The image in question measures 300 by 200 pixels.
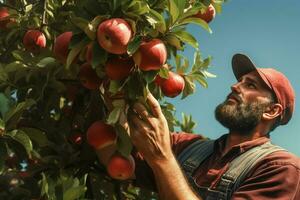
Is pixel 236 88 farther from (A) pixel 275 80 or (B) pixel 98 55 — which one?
(B) pixel 98 55

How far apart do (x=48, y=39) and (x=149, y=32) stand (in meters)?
0.95

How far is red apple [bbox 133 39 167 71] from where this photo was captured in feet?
6.96

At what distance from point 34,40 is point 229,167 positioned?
124 cm

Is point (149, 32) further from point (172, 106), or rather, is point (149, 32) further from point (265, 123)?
point (265, 123)

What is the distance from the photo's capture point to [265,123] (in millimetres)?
3605

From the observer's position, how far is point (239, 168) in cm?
294

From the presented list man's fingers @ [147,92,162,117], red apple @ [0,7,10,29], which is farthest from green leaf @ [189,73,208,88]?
red apple @ [0,7,10,29]

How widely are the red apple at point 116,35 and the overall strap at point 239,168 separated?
1.08 metres

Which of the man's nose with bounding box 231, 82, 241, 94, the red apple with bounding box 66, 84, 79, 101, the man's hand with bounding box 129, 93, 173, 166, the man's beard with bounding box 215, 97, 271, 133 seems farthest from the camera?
the man's nose with bounding box 231, 82, 241, 94

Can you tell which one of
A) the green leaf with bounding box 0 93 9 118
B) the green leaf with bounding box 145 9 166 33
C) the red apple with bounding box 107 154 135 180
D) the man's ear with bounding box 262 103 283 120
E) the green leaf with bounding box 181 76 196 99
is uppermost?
the green leaf with bounding box 145 9 166 33

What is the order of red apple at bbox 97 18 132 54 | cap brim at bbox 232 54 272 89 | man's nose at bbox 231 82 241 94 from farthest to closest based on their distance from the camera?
cap brim at bbox 232 54 272 89
man's nose at bbox 231 82 241 94
red apple at bbox 97 18 132 54

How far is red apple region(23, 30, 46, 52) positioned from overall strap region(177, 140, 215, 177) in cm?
106

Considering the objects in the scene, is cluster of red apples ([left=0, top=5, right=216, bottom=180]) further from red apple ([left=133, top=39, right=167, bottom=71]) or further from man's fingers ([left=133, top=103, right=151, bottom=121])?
man's fingers ([left=133, top=103, right=151, bottom=121])

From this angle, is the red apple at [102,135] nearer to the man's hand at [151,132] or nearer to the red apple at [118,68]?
the man's hand at [151,132]
